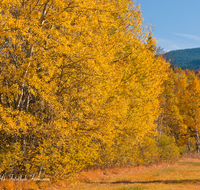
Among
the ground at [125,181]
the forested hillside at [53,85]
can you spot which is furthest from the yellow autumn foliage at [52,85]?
the ground at [125,181]

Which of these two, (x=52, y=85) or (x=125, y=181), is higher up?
(x=52, y=85)

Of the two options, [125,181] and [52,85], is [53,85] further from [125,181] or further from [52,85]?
[125,181]

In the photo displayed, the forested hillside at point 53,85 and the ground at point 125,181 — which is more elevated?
the forested hillside at point 53,85

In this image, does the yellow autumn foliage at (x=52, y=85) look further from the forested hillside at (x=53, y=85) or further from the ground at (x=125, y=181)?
the ground at (x=125, y=181)

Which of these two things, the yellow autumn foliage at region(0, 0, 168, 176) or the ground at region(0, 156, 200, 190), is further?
the ground at region(0, 156, 200, 190)

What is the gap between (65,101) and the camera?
7.34m

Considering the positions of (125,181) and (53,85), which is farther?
(125,181)

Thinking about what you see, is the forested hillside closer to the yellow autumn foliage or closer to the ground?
the yellow autumn foliage

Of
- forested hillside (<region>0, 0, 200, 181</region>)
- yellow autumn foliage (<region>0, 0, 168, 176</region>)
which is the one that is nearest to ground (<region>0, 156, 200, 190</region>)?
forested hillside (<region>0, 0, 200, 181</region>)

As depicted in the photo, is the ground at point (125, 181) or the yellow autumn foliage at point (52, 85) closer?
the yellow autumn foliage at point (52, 85)

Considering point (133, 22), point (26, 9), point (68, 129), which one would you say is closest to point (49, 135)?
point (68, 129)

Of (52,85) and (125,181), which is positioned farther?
(125,181)

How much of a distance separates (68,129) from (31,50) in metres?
2.63

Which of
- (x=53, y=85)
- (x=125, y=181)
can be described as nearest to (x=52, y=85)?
(x=53, y=85)
